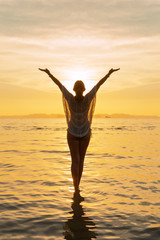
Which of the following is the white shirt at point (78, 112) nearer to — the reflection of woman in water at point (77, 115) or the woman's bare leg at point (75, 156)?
the reflection of woman in water at point (77, 115)

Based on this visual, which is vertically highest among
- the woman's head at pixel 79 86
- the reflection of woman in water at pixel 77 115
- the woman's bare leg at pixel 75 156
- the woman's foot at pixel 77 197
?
the woman's head at pixel 79 86

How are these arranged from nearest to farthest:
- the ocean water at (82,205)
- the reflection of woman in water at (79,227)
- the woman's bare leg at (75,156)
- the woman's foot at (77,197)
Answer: the reflection of woman in water at (79,227) < the ocean water at (82,205) < the woman's foot at (77,197) < the woman's bare leg at (75,156)

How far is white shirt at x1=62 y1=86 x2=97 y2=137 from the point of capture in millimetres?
6879

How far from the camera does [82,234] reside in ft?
15.7

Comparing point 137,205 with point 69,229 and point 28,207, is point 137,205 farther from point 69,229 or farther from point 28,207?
point 28,207

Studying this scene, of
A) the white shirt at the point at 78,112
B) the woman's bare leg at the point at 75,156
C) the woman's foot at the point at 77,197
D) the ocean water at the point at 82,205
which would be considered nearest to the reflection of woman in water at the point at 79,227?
the ocean water at the point at 82,205

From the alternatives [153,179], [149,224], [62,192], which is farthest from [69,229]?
→ [153,179]

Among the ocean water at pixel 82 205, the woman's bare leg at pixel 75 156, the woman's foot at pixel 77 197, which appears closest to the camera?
the ocean water at pixel 82 205

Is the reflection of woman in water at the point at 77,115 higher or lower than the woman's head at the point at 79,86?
lower

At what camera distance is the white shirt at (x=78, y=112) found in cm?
688

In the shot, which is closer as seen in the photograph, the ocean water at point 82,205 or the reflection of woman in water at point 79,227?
the reflection of woman in water at point 79,227

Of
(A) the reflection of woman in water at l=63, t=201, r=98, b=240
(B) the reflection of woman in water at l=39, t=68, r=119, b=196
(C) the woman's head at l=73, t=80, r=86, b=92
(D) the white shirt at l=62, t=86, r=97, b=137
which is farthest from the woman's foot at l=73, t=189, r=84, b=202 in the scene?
(C) the woman's head at l=73, t=80, r=86, b=92

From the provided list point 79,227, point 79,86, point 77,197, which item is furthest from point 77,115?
point 79,227

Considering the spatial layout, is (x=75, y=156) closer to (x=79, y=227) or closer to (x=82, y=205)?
(x=82, y=205)
